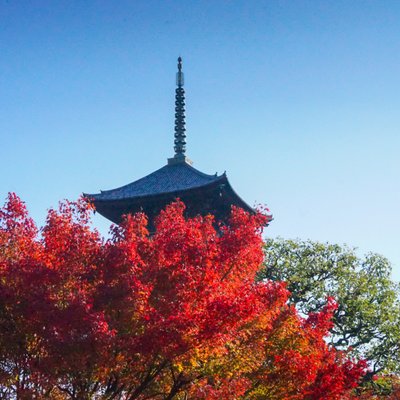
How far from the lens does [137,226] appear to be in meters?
14.9

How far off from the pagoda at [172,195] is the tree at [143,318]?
48.5 feet

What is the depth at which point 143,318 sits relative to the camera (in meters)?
12.7

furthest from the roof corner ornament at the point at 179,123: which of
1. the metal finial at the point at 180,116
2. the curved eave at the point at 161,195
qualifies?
the curved eave at the point at 161,195

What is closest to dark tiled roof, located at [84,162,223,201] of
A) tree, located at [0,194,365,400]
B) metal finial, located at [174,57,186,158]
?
metal finial, located at [174,57,186,158]

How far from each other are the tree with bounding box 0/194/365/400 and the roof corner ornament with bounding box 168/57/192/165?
63.0 ft

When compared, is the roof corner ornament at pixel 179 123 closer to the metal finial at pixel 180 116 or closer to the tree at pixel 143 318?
the metal finial at pixel 180 116

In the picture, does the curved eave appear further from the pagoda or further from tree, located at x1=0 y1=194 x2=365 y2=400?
tree, located at x1=0 y1=194 x2=365 y2=400

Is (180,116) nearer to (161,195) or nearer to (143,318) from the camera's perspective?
(161,195)

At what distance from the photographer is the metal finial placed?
35562 mm

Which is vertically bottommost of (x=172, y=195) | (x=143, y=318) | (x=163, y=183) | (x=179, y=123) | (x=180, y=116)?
(x=143, y=318)

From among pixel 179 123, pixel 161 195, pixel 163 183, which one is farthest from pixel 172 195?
pixel 179 123

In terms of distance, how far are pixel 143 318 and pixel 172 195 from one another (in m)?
17.9

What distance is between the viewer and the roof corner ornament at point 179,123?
114ft

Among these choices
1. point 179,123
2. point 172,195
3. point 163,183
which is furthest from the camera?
point 179,123
